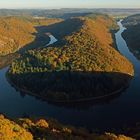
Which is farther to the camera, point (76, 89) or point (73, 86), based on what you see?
point (73, 86)

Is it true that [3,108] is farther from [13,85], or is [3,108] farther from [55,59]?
[55,59]

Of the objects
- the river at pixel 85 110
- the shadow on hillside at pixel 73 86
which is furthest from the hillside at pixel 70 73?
the river at pixel 85 110

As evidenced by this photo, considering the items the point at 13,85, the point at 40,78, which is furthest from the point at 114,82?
the point at 13,85

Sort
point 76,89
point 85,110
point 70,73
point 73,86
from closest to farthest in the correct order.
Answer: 1. point 85,110
2. point 76,89
3. point 73,86
4. point 70,73

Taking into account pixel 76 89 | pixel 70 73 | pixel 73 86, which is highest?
pixel 70 73

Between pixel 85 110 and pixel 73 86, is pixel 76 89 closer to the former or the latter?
pixel 73 86

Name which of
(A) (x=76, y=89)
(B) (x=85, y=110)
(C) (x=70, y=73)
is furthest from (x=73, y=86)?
(B) (x=85, y=110)

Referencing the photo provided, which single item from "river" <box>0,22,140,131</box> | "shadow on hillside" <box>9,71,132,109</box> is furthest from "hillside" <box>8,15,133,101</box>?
"river" <box>0,22,140,131</box>
